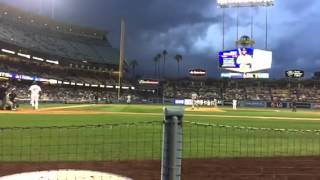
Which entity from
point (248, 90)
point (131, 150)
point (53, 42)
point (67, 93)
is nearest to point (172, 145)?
point (131, 150)

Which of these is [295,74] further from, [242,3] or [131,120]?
[131,120]

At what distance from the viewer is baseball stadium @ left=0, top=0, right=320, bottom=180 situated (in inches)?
360

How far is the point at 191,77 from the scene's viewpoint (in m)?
125

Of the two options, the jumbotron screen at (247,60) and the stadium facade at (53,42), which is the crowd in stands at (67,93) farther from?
the jumbotron screen at (247,60)

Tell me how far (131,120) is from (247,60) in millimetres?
54503

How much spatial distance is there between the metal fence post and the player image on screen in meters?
76.0

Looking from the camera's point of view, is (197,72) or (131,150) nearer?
(131,150)

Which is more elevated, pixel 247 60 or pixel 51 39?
pixel 51 39

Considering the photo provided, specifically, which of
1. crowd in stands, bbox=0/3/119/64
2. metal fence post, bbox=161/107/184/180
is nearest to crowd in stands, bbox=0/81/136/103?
crowd in stands, bbox=0/3/119/64

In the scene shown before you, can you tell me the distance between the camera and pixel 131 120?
88.6 feet

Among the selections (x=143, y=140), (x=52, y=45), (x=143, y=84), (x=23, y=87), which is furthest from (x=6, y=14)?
(x=143, y=140)

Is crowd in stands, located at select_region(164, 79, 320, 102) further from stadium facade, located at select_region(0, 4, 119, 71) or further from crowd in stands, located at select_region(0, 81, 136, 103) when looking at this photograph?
stadium facade, located at select_region(0, 4, 119, 71)

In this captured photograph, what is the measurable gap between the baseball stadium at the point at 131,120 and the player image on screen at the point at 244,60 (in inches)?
6.3

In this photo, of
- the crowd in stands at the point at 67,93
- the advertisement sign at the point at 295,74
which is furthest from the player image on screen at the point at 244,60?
the advertisement sign at the point at 295,74
